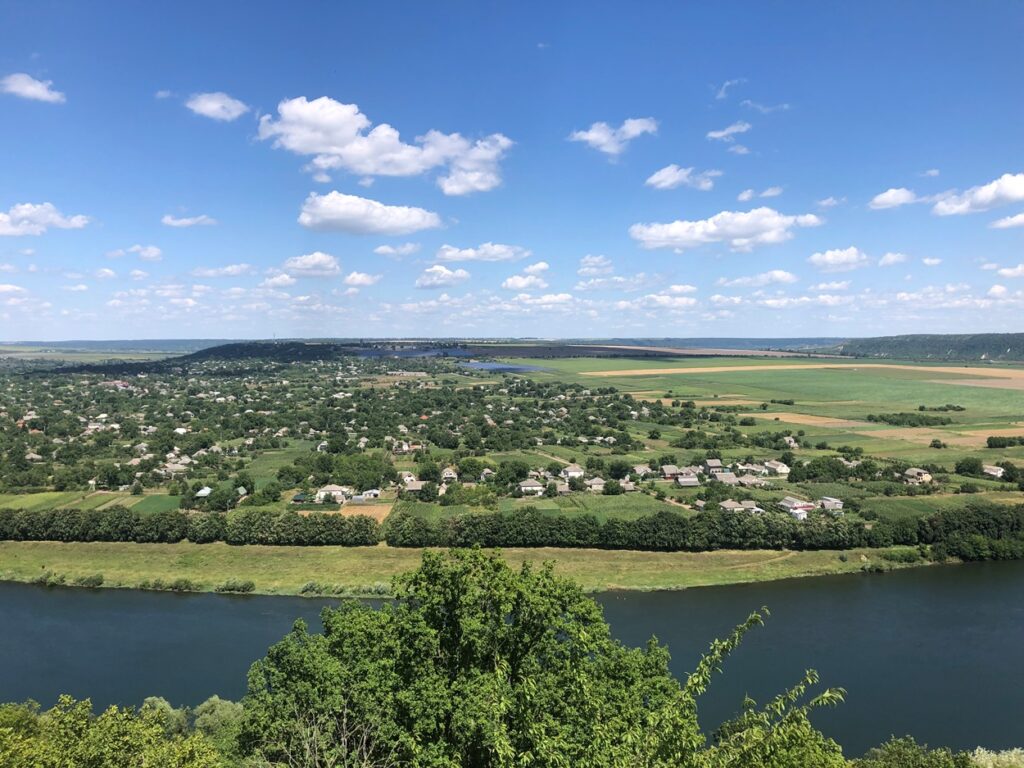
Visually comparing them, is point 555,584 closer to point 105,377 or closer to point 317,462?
point 317,462

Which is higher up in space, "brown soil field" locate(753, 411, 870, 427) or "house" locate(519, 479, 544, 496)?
"brown soil field" locate(753, 411, 870, 427)

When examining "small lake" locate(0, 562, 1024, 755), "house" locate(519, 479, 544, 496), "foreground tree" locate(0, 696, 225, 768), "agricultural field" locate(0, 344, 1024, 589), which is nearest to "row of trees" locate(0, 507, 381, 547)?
"agricultural field" locate(0, 344, 1024, 589)

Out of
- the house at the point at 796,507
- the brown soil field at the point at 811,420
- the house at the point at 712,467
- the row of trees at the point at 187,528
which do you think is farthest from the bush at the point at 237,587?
the brown soil field at the point at 811,420

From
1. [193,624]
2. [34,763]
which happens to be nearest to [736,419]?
[193,624]

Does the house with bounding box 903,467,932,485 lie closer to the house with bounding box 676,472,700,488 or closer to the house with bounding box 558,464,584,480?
the house with bounding box 676,472,700,488

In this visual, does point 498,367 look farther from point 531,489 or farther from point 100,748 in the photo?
point 100,748
